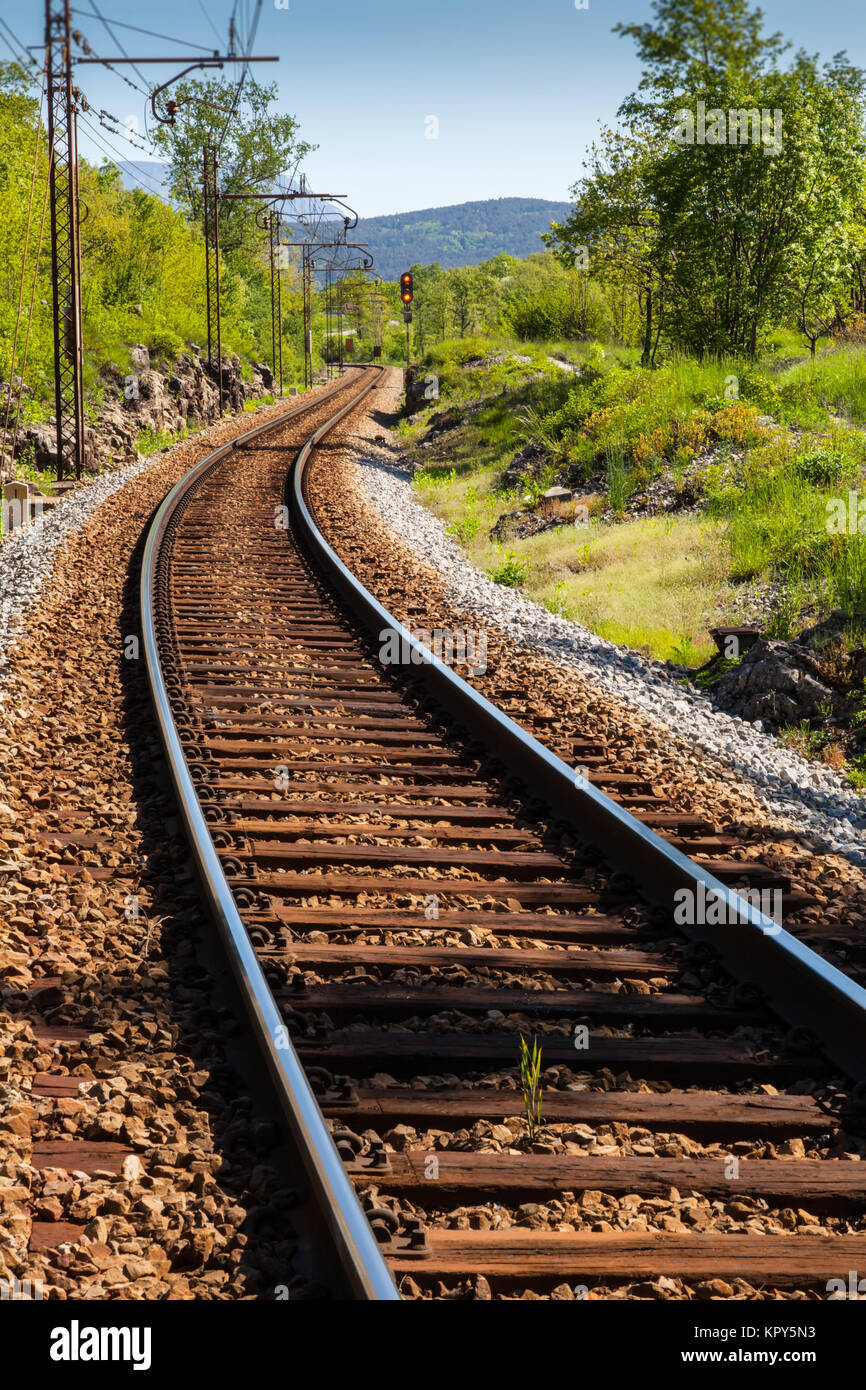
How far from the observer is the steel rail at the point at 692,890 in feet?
12.4

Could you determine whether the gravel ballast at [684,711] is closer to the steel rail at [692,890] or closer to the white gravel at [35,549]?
the steel rail at [692,890]

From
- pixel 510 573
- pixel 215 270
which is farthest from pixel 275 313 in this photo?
pixel 510 573

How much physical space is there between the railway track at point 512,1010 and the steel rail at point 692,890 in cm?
1

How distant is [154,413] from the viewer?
2891 centimetres

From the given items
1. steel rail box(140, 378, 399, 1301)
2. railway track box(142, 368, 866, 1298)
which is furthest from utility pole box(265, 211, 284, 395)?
steel rail box(140, 378, 399, 1301)

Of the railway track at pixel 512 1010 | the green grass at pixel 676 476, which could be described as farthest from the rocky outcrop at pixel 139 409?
the railway track at pixel 512 1010

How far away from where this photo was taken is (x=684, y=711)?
7906mm

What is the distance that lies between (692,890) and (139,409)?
25.5 meters

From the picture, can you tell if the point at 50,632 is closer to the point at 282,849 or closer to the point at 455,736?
the point at 455,736

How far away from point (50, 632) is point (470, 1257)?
718 centimetres

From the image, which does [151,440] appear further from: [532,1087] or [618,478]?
[532,1087]

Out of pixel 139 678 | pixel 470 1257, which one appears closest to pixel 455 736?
pixel 139 678

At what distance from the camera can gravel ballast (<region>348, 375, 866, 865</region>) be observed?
6160 mm

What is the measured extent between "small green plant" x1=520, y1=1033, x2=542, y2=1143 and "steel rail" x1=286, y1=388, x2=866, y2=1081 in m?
0.91
